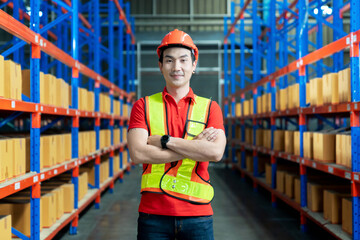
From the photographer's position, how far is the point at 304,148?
5352 millimetres

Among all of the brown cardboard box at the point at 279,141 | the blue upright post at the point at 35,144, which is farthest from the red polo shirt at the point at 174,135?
the brown cardboard box at the point at 279,141

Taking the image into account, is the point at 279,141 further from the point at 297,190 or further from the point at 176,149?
the point at 176,149

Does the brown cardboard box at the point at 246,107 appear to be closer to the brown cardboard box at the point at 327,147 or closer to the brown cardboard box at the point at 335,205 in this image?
the brown cardboard box at the point at 327,147

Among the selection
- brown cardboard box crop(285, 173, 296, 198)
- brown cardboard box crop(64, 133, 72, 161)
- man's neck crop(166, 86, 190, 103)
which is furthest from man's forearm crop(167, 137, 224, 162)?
brown cardboard box crop(285, 173, 296, 198)

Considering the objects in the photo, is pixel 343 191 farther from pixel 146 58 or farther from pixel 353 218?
pixel 146 58

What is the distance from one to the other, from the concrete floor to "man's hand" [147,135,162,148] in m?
3.56

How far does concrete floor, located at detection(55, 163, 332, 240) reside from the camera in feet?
17.1

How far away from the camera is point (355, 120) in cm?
375

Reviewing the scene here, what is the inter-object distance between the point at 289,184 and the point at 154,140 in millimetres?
4751

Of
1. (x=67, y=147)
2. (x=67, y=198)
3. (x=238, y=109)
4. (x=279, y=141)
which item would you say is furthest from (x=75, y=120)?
(x=238, y=109)

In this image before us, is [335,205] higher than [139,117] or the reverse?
the reverse

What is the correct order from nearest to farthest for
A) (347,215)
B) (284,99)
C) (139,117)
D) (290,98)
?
(139,117) < (347,215) < (290,98) < (284,99)

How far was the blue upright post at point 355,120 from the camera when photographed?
12.1 feet

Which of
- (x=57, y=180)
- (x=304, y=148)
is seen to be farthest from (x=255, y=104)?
(x=57, y=180)
